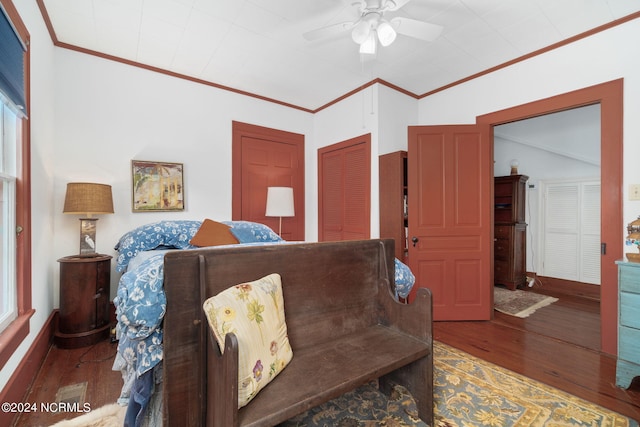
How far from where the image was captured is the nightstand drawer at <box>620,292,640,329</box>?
186 cm

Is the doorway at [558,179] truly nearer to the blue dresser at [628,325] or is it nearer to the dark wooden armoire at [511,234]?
the dark wooden armoire at [511,234]

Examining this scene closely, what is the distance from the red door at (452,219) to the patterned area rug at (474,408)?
1.14 meters

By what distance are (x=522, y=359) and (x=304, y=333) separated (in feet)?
6.30

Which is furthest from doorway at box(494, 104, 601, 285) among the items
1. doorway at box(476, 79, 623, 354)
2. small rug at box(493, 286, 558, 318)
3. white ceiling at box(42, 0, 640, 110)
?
white ceiling at box(42, 0, 640, 110)

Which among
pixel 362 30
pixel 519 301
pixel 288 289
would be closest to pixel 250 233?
pixel 288 289

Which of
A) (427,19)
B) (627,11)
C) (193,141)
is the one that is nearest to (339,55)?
(427,19)

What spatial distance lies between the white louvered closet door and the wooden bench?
423 centimetres

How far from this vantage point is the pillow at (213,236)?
2.66 metres

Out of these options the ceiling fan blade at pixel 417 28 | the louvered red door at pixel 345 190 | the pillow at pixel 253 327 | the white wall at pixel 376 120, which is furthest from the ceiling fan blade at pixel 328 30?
the pillow at pixel 253 327

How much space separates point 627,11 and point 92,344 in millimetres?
5133

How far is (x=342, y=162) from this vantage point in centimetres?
395

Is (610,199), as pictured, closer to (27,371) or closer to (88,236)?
(27,371)

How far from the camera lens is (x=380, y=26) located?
2.01m

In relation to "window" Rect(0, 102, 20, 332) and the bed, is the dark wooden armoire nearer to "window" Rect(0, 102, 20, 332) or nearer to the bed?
the bed
